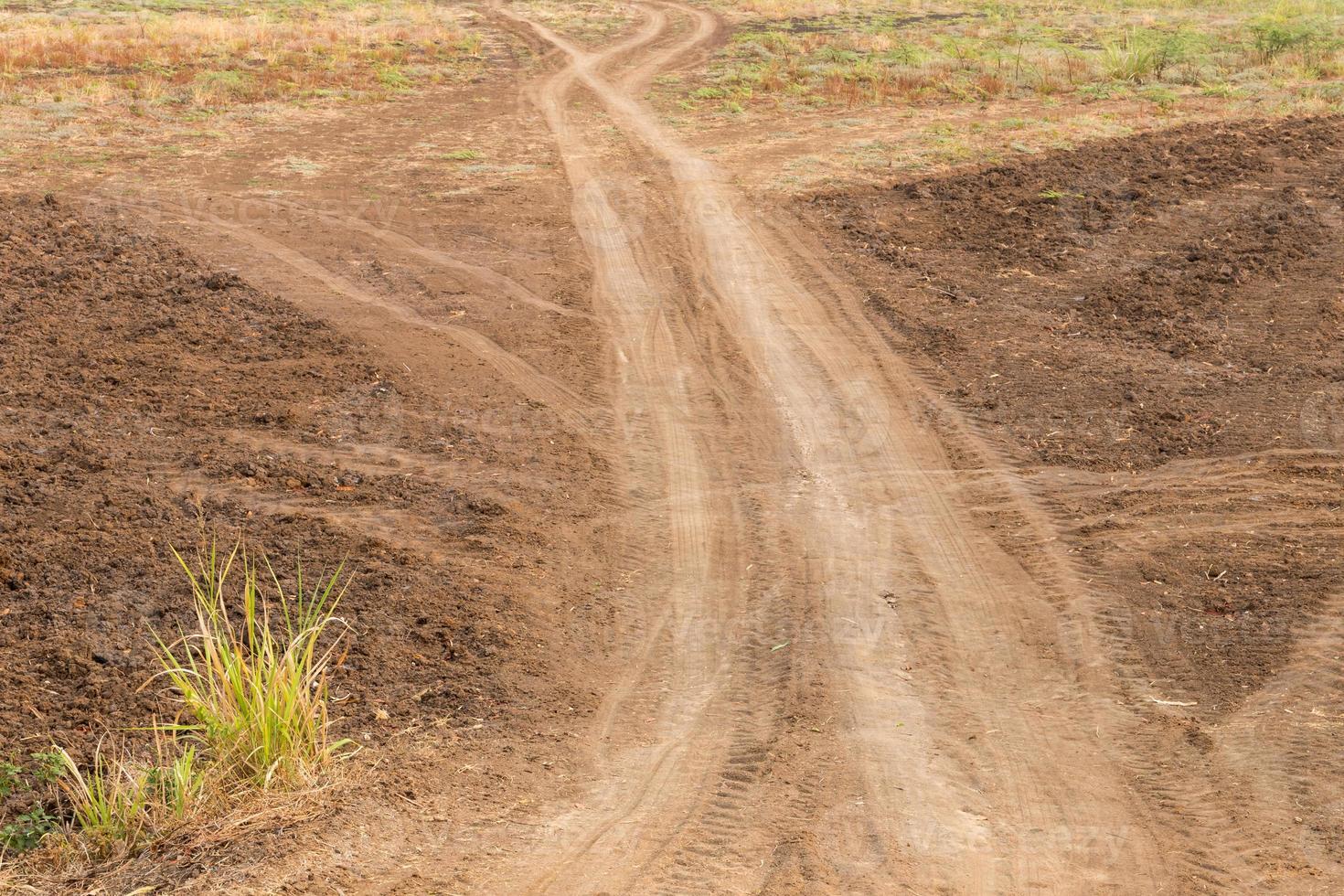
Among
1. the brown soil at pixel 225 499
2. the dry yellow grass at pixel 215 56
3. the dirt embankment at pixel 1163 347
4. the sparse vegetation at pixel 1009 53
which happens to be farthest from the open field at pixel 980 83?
the brown soil at pixel 225 499

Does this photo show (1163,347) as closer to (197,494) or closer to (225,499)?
(225,499)

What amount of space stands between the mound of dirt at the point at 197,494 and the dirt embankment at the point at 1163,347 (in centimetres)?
368

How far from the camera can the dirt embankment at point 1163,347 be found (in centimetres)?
663

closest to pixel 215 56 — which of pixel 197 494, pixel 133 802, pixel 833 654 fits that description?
pixel 197 494

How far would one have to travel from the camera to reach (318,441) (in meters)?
8.04

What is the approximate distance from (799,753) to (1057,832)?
3.68 ft

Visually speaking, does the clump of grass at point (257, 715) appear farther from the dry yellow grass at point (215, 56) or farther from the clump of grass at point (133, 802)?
the dry yellow grass at point (215, 56)

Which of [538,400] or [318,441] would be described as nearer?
[318,441]

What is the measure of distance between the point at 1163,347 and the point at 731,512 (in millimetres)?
4495

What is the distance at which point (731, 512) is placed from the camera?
24.9 feet

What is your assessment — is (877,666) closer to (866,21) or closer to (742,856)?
(742,856)

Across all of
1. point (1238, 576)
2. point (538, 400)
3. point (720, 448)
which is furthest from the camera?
point (538, 400)

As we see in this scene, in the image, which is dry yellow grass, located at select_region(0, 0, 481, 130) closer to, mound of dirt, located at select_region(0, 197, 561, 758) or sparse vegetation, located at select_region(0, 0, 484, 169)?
sparse vegetation, located at select_region(0, 0, 484, 169)

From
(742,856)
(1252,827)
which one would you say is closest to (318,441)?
(742,856)
